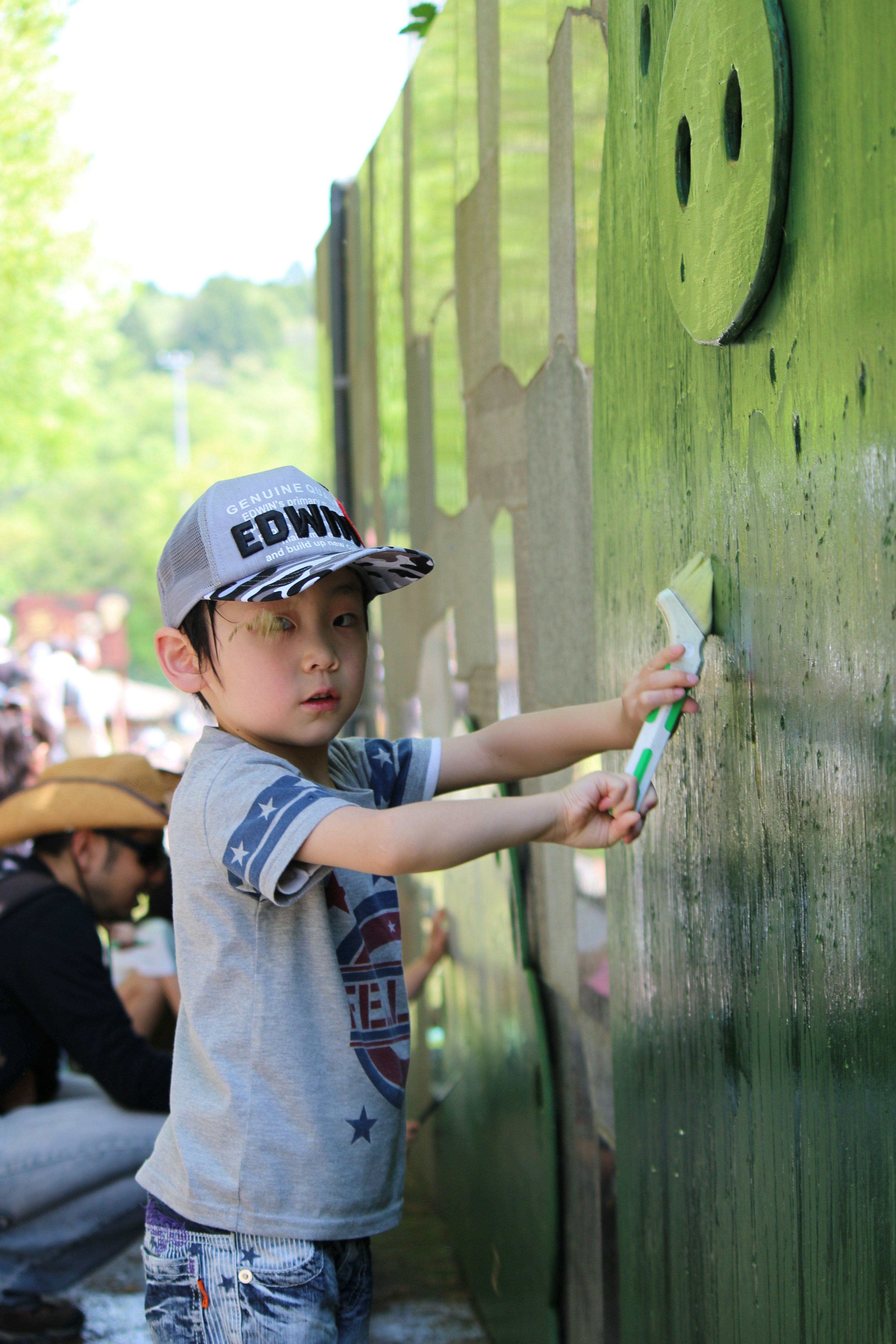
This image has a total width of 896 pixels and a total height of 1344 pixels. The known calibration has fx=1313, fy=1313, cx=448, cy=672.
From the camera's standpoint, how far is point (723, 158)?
117 centimetres

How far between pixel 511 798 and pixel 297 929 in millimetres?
323

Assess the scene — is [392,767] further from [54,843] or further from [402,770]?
[54,843]

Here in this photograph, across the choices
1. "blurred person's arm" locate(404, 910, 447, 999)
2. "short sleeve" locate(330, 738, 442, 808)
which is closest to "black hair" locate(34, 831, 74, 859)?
"blurred person's arm" locate(404, 910, 447, 999)

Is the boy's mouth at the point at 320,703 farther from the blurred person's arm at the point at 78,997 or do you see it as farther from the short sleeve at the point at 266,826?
the blurred person's arm at the point at 78,997

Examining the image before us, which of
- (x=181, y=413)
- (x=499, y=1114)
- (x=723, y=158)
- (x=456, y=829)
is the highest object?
(x=181, y=413)

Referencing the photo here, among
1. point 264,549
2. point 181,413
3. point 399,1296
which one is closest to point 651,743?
point 264,549

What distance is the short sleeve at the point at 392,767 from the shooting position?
5.54 ft

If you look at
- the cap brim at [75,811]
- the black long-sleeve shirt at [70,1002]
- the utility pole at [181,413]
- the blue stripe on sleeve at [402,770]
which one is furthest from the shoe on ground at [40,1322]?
the utility pole at [181,413]

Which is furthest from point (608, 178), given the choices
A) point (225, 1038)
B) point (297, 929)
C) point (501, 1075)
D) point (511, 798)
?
point (501, 1075)

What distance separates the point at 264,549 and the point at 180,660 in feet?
0.62

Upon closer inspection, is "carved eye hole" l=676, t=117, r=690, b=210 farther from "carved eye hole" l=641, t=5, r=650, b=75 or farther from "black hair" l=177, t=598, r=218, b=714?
"black hair" l=177, t=598, r=218, b=714

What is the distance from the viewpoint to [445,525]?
9.89 feet

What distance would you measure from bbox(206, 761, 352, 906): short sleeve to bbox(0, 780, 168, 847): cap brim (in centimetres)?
Answer: 146

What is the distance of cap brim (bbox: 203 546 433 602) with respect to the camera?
1385mm
